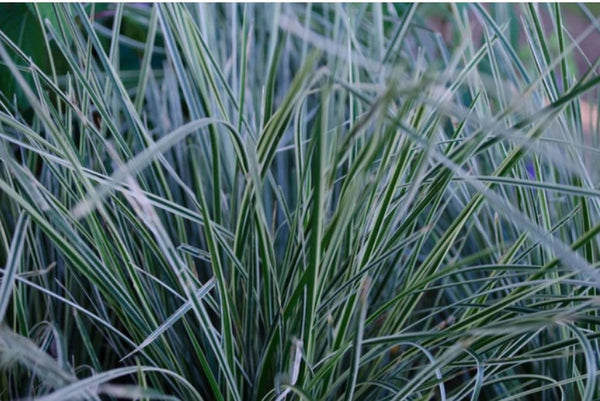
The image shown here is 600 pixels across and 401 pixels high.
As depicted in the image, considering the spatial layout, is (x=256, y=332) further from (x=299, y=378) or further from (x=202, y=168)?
(x=202, y=168)

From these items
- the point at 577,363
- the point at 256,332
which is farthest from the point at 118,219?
the point at 577,363

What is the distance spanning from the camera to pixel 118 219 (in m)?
0.68

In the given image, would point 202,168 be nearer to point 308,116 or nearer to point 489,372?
point 308,116

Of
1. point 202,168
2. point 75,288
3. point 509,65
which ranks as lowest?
point 75,288

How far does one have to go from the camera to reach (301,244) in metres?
0.58

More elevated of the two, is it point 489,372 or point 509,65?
point 509,65

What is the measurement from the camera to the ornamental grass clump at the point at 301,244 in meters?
0.49

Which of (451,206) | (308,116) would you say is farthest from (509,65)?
(308,116)

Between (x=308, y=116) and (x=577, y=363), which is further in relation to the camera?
(x=308, y=116)

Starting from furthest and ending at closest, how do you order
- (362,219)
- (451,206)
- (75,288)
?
(451,206), (75,288), (362,219)

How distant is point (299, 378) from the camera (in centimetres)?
56

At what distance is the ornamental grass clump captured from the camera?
49 centimetres

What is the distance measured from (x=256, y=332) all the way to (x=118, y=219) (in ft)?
0.58

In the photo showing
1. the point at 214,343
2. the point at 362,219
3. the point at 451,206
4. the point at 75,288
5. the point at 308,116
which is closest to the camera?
the point at 214,343
